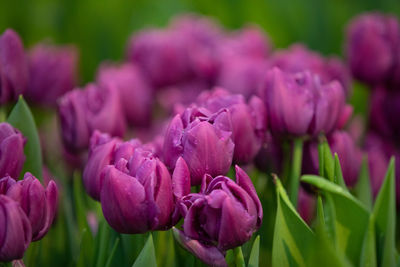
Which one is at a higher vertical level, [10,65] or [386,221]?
[10,65]

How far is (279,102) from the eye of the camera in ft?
2.59

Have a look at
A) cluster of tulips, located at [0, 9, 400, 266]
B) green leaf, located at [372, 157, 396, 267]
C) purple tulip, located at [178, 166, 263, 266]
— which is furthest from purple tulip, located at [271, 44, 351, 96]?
purple tulip, located at [178, 166, 263, 266]

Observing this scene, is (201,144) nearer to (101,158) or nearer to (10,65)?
(101,158)

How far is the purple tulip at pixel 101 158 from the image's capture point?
0.70 metres

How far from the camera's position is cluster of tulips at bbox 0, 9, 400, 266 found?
629 millimetres

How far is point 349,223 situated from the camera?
0.73 meters

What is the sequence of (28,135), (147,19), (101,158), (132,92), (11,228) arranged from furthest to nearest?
(147,19) < (132,92) < (28,135) < (101,158) < (11,228)

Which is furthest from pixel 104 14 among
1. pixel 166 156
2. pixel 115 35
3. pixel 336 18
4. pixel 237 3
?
pixel 166 156

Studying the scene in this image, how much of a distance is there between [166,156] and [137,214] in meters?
0.09

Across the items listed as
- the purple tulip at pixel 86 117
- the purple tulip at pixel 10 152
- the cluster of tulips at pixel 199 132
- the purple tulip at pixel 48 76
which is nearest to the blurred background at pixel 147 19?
the cluster of tulips at pixel 199 132

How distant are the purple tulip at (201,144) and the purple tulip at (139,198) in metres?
0.04

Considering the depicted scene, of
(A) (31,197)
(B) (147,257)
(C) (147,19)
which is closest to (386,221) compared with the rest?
(B) (147,257)

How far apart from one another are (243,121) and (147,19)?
1480 millimetres

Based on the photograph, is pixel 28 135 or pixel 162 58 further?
pixel 162 58
